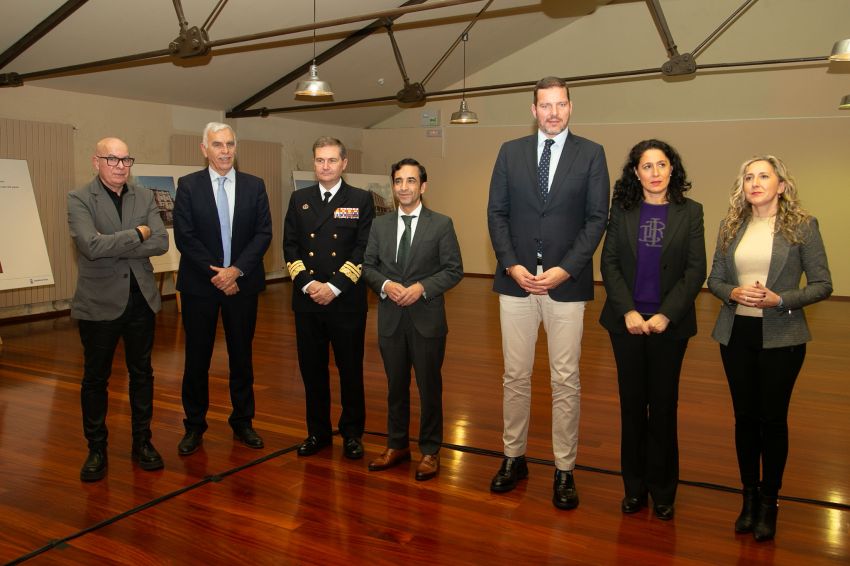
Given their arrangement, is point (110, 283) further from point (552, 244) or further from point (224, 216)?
point (552, 244)

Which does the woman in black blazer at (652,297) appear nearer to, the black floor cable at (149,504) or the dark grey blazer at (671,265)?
the dark grey blazer at (671,265)

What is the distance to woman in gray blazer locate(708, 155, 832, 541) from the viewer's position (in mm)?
2854

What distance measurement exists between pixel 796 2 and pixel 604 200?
10167 millimetres

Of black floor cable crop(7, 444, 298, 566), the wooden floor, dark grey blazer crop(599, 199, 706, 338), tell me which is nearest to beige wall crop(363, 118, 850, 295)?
the wooden floor

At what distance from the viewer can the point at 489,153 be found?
1374cm

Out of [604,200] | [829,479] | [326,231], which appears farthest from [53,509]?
[829,479]

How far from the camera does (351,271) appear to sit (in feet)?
12.3

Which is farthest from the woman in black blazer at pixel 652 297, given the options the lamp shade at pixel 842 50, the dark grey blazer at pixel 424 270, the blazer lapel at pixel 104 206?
the lamp shade at pixel 842 50

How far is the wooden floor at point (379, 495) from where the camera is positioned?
289 cm

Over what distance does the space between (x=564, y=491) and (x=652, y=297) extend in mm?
959

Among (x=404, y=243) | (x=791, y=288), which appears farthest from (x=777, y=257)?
(x=404, y=243)

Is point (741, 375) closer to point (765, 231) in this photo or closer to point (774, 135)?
point (765, 231)

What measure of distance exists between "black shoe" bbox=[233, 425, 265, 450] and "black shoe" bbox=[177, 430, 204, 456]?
0.70 ft

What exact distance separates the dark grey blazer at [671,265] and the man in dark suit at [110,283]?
216 centimetres
